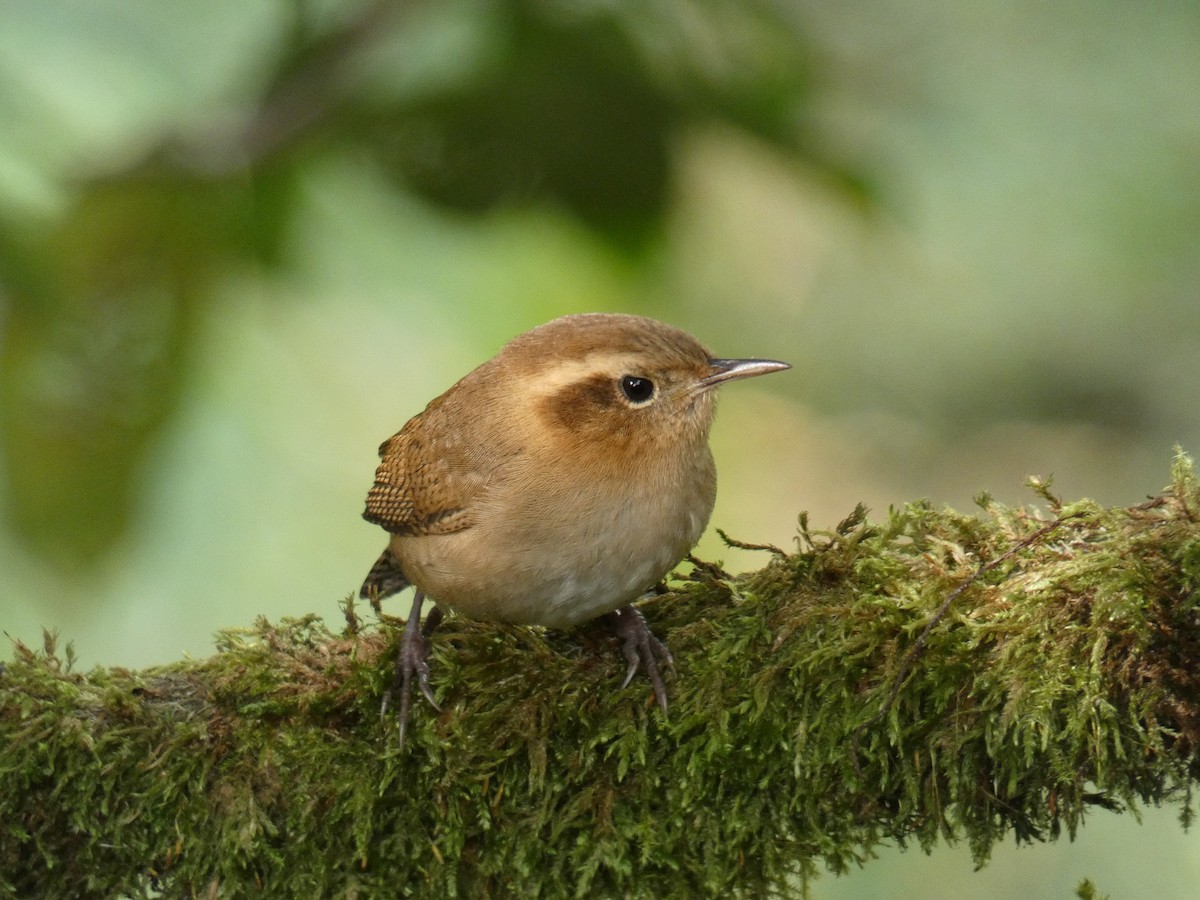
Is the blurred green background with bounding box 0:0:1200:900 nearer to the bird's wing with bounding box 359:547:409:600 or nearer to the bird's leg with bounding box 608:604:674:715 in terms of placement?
the bird's wing with bounding box 359:547:409:600

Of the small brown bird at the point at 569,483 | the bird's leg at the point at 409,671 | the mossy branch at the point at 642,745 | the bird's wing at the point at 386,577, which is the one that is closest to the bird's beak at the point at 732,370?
the small brown bird at the point at 569,483

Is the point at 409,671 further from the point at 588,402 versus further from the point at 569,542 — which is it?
the point at 588,402

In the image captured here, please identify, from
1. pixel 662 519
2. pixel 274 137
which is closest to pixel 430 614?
pixel 662 519

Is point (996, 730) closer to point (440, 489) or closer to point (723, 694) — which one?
point (723, 694)

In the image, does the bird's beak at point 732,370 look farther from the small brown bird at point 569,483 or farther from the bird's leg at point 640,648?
the bird's leg at point 640,648

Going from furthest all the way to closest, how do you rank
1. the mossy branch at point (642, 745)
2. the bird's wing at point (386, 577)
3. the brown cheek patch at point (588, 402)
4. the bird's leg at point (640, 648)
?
the bird's wing at point (386, 577) < the brown cheek patch at point (588, 402) < the bird's leg at point (640, 648) < the mossy branch at point (642, 745)

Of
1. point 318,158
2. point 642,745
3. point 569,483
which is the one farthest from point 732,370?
point 318,158

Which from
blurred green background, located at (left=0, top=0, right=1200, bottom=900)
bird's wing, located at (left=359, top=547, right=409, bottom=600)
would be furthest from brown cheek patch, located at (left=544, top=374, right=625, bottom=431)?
bird's wing, located at (left=359, top=547, right=409, bottom=600)
